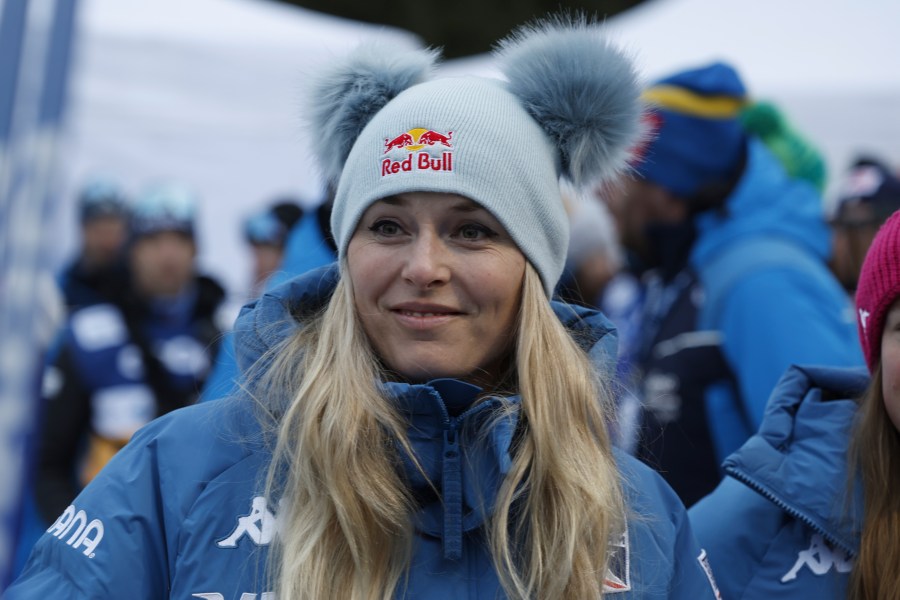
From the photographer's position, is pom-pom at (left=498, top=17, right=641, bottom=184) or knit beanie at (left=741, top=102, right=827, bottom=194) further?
knit beanie at (left=741, top=102, right=827, bottom=194)

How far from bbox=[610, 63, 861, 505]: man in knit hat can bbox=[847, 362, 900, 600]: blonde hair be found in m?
0.76

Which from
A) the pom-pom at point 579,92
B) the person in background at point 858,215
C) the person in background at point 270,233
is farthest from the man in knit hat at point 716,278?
the person in background at point 270,233

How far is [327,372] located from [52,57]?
840 mm

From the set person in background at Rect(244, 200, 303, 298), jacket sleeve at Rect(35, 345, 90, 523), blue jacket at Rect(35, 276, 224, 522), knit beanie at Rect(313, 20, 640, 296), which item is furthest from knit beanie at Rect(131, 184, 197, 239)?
knit beanie at Rect(313, 20, 640, 296)

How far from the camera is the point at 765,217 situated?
12.0 ft

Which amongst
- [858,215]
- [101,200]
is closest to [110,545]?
[858,215]

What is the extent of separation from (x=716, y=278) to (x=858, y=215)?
1.22 m

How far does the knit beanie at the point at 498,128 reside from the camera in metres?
2.06

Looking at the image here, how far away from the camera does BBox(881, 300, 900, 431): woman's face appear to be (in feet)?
7.11

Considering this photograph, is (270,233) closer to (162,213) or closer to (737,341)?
(162,213)

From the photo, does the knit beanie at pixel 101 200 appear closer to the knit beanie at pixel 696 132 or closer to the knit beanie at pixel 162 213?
the knit beanie at pixel 162 213

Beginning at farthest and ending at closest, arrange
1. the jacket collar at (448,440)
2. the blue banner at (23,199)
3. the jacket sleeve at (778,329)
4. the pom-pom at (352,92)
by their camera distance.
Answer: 1. the jacket sleeve at (778,329)
2. the pom-pom at (352,92)
3. the blue banner at (23,199)
4. the jacket collar at (448,440)

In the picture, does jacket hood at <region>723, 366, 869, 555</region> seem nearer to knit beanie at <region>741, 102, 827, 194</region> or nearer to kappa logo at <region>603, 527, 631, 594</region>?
kappa logo at <region>603, 527, 631, 594</region>

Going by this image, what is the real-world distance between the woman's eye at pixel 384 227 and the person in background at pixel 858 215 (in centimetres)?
266
